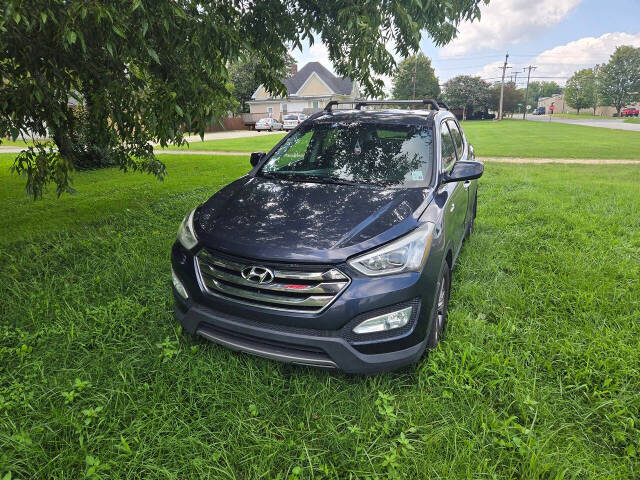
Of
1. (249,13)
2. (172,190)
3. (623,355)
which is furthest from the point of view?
(172,190)

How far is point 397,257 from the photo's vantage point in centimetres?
229

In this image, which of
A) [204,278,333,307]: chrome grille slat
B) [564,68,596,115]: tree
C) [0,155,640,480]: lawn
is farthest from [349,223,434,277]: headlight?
[564,68,596,115]: tree

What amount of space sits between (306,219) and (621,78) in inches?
3296

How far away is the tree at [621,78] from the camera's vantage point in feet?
213

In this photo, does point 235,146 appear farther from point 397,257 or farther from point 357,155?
point 397,257

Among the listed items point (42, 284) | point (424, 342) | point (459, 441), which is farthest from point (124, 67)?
point (459, 441)

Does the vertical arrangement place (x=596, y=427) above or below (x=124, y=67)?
below

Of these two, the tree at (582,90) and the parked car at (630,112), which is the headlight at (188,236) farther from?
the tree at (582,90)

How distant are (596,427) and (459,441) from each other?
805mm

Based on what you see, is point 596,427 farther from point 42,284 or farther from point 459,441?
point 42,284

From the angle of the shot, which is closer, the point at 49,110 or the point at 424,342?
the point at 424,342

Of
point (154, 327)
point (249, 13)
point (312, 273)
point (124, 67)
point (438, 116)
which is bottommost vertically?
point (154, 327)

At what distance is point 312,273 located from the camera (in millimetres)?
2174

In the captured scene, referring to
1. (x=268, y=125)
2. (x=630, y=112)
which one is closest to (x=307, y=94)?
(x=268, y=125)
